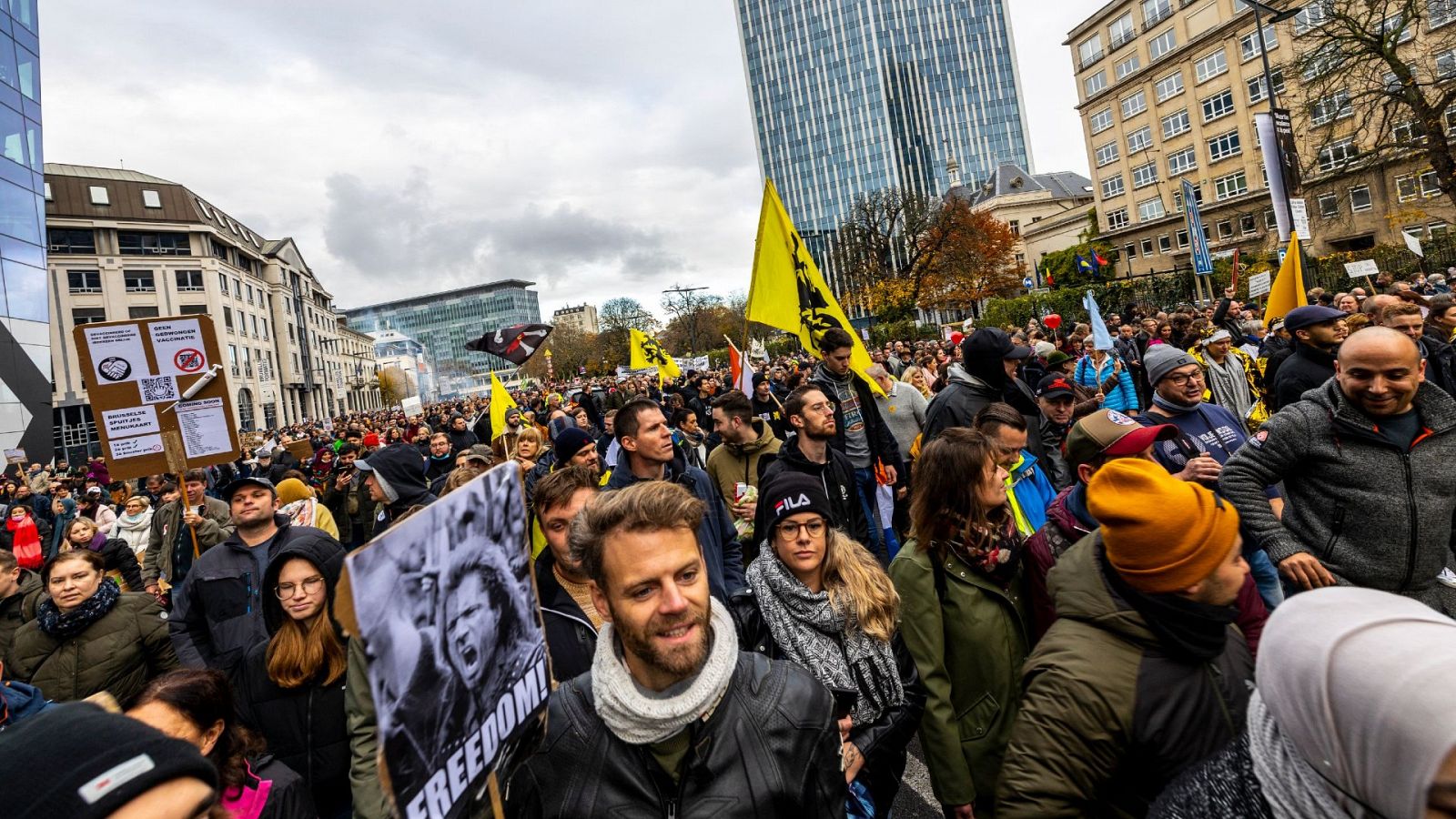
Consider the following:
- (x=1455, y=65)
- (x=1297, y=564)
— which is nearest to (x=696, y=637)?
(x=1297, y=564)

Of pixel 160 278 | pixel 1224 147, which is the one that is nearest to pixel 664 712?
pixel 1224 147

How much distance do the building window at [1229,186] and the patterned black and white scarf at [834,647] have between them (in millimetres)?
57278

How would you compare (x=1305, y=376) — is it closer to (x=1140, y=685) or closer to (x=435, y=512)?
(x=1140, y=685)

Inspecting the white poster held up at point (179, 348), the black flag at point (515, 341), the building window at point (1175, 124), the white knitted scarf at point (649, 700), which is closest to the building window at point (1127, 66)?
the building window at point (1175, 124)

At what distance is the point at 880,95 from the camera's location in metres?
107

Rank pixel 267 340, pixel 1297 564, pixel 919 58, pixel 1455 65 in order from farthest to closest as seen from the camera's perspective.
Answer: pixel 919 58 → pixel 267 340 → pixel 1455 65 → pixel 1297 564

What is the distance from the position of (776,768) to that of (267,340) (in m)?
75.5

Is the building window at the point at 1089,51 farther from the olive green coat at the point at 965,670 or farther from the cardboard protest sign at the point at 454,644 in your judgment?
the cardboard protest sign at the point at 454,644

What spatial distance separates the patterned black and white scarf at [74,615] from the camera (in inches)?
142

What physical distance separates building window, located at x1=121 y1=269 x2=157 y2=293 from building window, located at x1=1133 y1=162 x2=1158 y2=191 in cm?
7329

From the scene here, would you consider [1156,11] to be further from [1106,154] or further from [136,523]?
[136,523]

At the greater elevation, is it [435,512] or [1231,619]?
[435,512]

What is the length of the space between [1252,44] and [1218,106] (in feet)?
13.2

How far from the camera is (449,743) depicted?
54.3 inches
